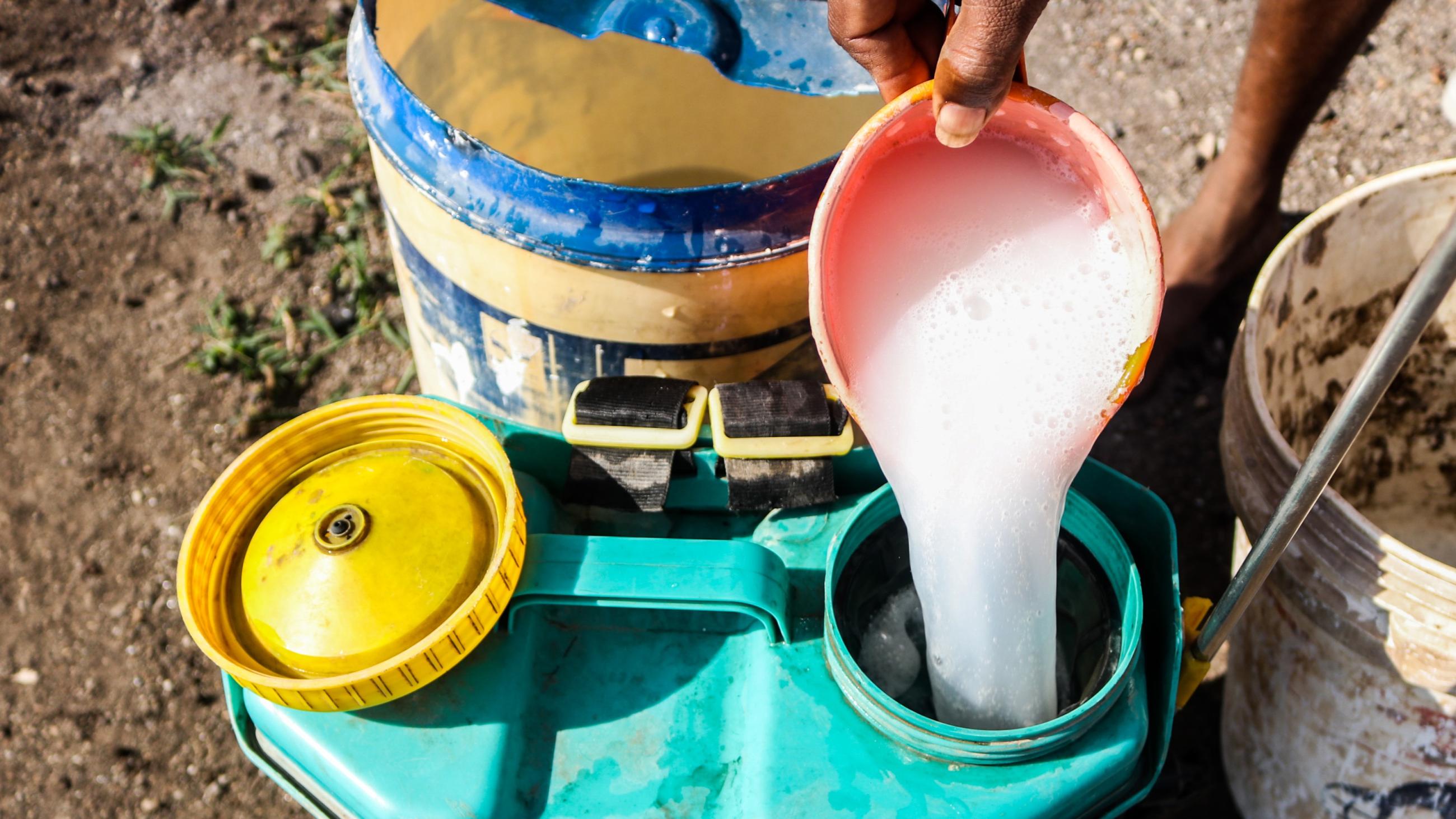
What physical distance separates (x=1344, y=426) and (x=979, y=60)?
0.38 m

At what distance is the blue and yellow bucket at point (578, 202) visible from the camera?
113cm

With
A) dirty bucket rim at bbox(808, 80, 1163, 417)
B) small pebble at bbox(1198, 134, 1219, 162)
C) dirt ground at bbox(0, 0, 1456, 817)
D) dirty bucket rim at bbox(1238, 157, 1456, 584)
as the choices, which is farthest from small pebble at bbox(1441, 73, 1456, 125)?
dirty bucket rim at bbox(808, 80, 1163, 417)

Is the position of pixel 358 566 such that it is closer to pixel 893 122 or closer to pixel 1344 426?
pixel 893 122

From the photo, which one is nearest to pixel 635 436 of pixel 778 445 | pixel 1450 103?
pixel 778 445

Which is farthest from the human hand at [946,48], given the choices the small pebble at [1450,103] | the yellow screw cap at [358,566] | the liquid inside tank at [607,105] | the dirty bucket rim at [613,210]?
the small pebble at [1450,103]

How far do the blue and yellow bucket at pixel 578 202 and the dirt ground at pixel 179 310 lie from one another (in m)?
0.57

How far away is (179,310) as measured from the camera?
6.63ft

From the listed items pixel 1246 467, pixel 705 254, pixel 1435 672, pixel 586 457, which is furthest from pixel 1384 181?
pixel 586 457

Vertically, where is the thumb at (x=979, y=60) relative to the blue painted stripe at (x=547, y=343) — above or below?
above

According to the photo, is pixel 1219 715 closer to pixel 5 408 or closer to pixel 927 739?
pixel 927 739

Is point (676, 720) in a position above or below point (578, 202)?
below

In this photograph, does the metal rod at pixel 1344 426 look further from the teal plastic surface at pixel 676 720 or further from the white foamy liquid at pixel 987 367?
the white foamy liquid at pixel 987 367

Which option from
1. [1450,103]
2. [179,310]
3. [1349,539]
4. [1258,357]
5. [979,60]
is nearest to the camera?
[979,60]

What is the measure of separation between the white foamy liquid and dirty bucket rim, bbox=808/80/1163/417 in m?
0.05
